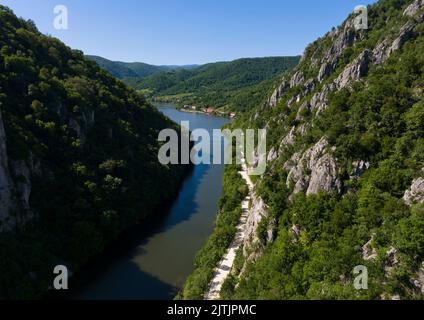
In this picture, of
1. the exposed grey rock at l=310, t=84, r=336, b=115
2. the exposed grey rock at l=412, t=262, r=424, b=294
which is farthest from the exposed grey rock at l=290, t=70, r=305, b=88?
the exposed grey rock at l=412, t=262, r=424, b=294

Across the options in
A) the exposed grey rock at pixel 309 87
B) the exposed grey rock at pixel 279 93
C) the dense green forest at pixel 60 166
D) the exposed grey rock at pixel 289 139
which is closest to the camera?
the dense green forest at pixel 60 166

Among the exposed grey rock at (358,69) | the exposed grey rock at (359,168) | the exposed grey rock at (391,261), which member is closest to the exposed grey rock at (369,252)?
the exposed grey rock at (391,261)

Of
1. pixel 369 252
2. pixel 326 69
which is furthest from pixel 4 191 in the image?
pixel 326 69

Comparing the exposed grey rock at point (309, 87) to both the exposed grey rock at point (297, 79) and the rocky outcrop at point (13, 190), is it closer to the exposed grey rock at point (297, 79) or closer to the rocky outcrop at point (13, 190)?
the exposed grey rock at point (297, 79)

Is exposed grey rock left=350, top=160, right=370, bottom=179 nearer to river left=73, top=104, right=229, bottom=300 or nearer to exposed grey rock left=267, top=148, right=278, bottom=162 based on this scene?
river left=73, top=104, right=229, bottom=300

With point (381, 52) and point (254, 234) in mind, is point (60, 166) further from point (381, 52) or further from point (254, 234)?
point (381, 52)
